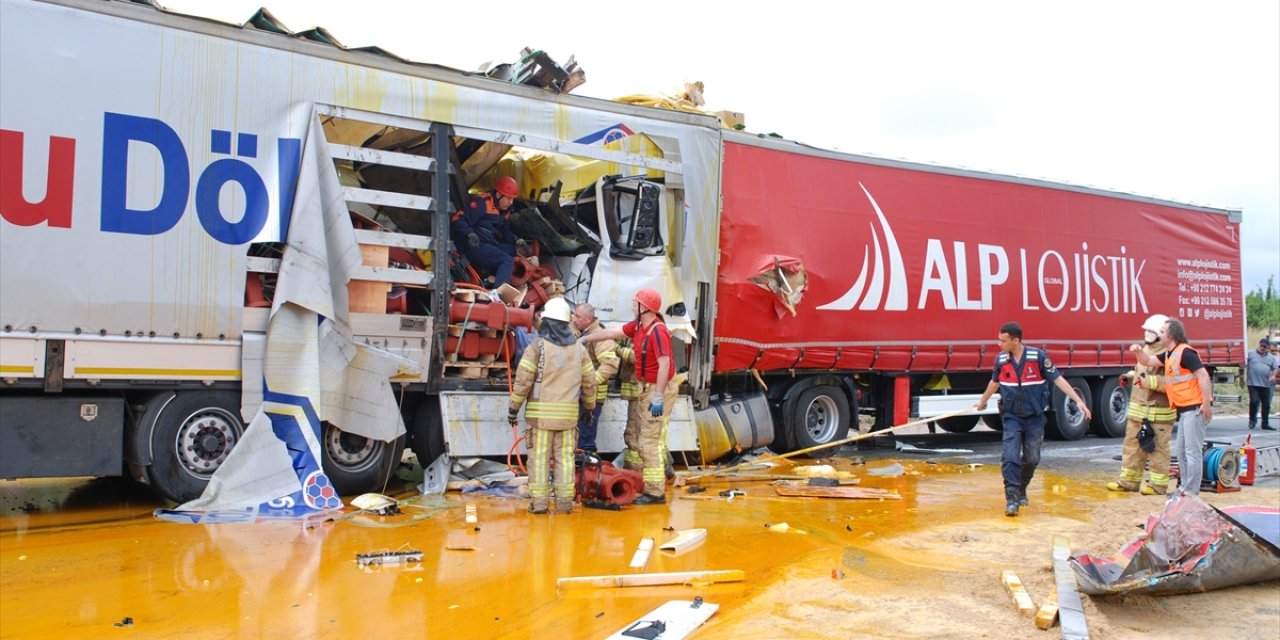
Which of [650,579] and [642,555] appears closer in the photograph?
[650,579]

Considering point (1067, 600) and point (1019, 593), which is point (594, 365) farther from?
point (1067, 600)

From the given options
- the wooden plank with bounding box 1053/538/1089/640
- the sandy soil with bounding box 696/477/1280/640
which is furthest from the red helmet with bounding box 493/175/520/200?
the wooden plank with bounding box 1053/538/1089/640

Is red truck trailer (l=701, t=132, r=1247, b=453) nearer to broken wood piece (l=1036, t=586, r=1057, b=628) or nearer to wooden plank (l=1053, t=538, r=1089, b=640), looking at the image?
wooden plank (l=1053, t=538, r=1089, b=640)

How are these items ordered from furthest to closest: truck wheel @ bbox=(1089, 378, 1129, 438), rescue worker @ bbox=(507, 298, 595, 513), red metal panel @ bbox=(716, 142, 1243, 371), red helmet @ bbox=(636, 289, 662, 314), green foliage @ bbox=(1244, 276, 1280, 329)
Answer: green foliage @ bbox=(1244, 276, 1280, 329)
truck wheel @ bbox=(1089, 378, 1129, 438)
red metal panel @ bbox=(716, 142, 1243, 371)
red helmet @ bbox=(636, 289, 662, 314)
rescue worker @ bbox=(507, 298, 595, 513)

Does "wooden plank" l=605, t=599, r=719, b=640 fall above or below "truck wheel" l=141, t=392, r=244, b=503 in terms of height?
below

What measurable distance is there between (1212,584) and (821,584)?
2197 millimetres

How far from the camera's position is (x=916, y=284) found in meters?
13.0

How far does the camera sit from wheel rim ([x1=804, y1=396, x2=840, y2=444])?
41.5 feet

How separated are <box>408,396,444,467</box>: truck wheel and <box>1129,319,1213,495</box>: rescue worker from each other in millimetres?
6120

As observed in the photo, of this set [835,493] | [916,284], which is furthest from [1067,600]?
[916,284]

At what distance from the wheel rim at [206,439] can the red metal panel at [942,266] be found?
5019 millimetres

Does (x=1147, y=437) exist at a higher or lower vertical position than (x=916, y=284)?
lower

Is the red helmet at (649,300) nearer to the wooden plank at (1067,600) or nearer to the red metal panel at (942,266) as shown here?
the red metal panel at (942,266)

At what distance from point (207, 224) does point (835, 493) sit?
5.68 metres
